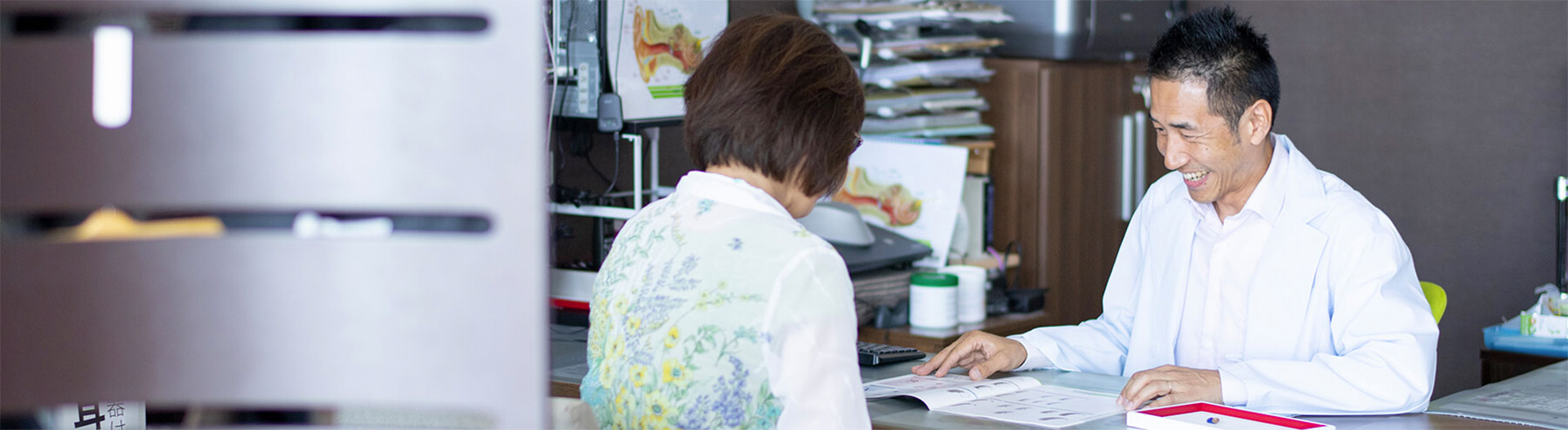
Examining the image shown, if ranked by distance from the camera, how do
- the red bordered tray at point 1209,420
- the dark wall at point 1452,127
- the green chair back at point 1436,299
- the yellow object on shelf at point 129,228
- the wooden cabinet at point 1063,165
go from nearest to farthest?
the yellow object on shelf at point 129,228 → the red bordered tray at point 1209,420 → the green chair back at point 1436,299 → the wooden cabinet at point 1063,165 → the dark wall at point 1452,127

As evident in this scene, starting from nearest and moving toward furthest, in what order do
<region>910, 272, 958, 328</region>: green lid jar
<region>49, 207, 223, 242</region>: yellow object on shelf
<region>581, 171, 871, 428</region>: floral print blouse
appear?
<region>49, 207, 223, 242</region>: yellow object on shelf, <region>581, 171, 871, 428</region>: floral print blouse, <region>910, 272, 958, 328</region>: green lid jar

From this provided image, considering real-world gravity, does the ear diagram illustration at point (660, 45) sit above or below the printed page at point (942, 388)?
above

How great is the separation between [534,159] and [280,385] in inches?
5.3

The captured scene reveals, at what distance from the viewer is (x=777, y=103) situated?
1.39 meters

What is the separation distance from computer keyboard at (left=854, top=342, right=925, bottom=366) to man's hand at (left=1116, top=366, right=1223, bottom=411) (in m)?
0.46

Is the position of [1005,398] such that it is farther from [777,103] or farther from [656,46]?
[656,46]

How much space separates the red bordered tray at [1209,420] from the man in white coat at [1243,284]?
0.21 feet

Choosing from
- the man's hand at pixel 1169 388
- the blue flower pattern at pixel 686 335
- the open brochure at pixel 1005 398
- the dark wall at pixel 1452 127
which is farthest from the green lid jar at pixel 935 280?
the dark wall at pixel 1452 127

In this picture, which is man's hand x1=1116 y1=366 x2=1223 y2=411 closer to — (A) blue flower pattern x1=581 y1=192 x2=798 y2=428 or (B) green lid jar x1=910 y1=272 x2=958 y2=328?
(A) blue flower pattern x1=581 y1=192 x2=798 y2=428

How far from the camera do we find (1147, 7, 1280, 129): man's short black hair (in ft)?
6.22

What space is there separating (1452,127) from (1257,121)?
2.33 m

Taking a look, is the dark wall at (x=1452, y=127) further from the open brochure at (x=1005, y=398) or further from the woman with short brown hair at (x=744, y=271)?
the woman with short brown hair at (x=744, y=271)

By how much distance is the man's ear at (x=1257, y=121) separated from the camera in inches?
75.5

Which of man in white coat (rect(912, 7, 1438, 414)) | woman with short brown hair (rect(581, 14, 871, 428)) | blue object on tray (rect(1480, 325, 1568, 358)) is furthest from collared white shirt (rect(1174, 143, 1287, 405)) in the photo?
blue object on tray (rect(1480, 325, 1568, 358))
